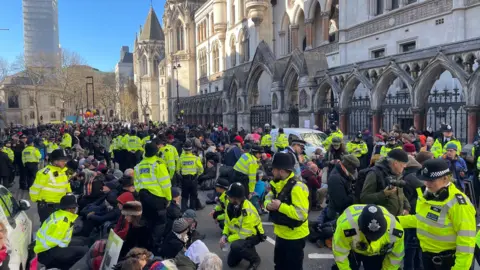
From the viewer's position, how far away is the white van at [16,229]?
4324 mm

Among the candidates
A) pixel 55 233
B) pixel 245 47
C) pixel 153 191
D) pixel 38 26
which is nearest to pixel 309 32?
pixel 245 47

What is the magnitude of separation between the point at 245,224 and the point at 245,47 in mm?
35464

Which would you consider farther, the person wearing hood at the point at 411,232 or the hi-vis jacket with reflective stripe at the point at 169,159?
the hi-vis jacket with reflective stripe at the point at 169,159

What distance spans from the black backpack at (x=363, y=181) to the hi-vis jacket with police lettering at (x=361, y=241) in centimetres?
108

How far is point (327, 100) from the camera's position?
19219mm

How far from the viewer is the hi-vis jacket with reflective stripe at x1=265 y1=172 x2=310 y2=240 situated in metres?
4.20

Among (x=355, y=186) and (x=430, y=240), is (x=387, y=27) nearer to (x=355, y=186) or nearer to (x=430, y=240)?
(x=355, y=186)

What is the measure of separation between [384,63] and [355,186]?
11.5 metres

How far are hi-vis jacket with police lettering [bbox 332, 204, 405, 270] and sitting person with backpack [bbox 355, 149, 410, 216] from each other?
958 millimetres

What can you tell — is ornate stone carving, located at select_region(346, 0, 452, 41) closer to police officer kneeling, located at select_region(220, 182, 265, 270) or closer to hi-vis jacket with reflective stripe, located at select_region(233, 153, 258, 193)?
hi-vis jacket with reflective stripe, located at select_region(233, 153, 258, 193)

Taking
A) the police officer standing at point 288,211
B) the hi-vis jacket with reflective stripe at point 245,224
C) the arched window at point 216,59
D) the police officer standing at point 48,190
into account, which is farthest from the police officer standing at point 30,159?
the arched window at point 216,59

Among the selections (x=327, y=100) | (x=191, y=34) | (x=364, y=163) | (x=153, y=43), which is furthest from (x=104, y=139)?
(x=153, y=43)

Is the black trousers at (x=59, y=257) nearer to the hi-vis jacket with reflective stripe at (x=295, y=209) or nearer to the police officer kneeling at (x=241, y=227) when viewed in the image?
the police officer kneeling at (x=241, y=227)

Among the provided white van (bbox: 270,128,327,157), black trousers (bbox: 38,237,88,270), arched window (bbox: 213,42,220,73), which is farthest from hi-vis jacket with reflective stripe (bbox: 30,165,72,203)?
arched window (bbox: 213,42,220,73)
